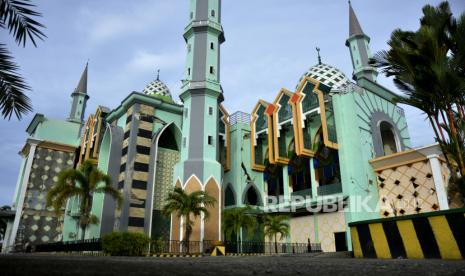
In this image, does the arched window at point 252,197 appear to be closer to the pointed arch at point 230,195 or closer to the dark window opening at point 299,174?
the pointed arch at point 230,195

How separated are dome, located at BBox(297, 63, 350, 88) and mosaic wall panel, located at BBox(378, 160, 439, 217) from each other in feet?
33.2

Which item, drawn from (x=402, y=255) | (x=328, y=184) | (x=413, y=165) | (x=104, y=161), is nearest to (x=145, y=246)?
(x=402, y=255)

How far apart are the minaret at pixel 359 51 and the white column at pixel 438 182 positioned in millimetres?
11173

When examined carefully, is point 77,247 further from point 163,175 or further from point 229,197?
point 229,197

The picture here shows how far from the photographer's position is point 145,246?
15367 mm

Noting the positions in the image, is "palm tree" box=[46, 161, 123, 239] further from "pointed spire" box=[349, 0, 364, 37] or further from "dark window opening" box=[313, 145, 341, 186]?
"pointed spire" box=[349, 0, 364, 37]

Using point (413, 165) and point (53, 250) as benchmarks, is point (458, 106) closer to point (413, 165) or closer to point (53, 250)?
point (413, 165)

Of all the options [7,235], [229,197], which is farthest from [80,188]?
[7,235]

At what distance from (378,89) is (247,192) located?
13.3m

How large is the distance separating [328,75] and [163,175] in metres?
16.9

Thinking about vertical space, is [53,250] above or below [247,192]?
below

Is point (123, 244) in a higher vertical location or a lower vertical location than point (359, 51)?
lower

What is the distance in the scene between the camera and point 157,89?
36.3m

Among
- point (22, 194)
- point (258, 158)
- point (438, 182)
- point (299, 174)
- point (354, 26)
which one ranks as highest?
point (354, 26)
